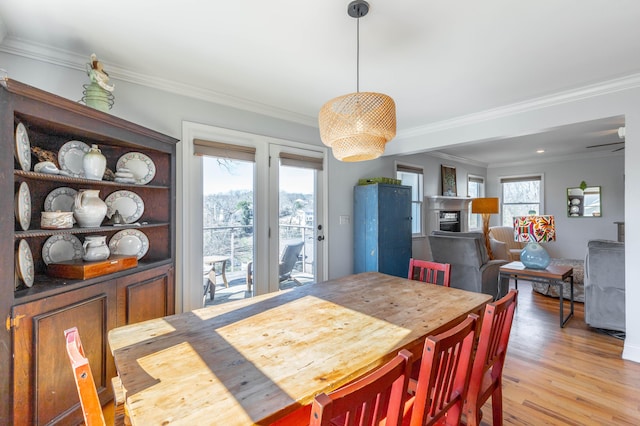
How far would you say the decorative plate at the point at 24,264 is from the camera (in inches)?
61.8

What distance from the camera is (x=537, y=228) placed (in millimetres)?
3252

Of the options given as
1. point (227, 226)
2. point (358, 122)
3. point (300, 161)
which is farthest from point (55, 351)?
point (300, 161)

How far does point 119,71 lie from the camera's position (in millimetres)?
2371

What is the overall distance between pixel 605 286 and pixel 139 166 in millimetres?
4532

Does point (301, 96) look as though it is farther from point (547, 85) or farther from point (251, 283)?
point (547, 85)

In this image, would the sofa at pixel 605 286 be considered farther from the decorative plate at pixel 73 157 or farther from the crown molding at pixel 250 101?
the decorative plate at pixel 73 157

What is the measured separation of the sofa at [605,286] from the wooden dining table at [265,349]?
2.05 m

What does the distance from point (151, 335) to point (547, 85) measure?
12.1ft

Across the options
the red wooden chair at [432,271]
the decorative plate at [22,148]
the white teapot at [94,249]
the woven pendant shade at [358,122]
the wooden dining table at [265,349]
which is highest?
the woven pendant shade at [358,122]

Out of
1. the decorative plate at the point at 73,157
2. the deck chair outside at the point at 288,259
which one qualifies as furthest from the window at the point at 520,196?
the decorative plate at the point at 73,157

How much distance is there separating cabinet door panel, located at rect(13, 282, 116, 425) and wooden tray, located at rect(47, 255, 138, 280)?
9 cm

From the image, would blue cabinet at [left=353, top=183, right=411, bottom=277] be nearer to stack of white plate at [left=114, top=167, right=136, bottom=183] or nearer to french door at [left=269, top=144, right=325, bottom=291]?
french door at [left=269, top=144, right=325, bottom=291]

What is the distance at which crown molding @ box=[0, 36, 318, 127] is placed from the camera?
2008 millimetres

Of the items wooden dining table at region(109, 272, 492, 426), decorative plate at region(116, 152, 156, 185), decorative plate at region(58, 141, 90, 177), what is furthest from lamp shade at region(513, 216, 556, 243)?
decorative plate at region(58, 141, 90, 177)
